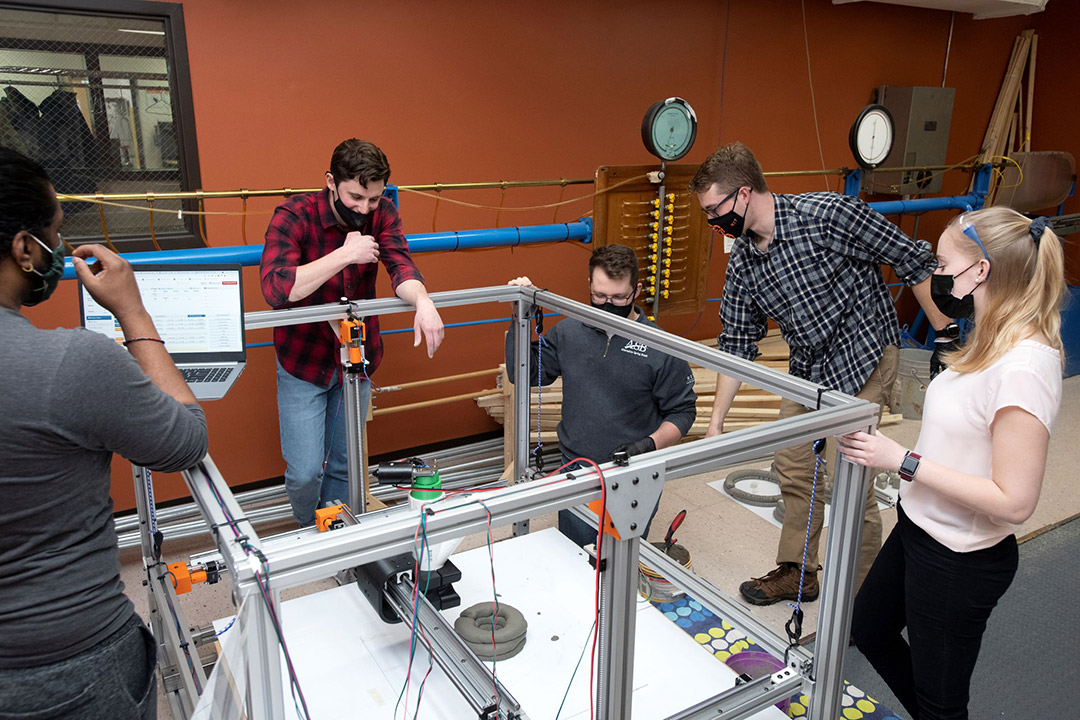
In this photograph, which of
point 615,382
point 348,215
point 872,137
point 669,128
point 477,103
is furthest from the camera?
point 477,103

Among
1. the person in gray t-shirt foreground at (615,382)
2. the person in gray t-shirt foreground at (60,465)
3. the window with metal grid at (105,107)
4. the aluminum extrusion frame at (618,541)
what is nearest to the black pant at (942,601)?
the aluminum extrusion frame at (618,541)

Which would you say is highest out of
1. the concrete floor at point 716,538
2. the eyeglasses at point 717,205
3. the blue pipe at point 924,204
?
the eyeglasses at point 717,205

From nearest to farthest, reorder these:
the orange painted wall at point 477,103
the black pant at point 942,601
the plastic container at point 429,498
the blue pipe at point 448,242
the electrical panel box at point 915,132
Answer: the black pant at point 942,601 < the plastic container at point 429,498 < the blue pipe at point 448,242 < the orange painted wall at point 477,103 < the electrical panel box at point 915,132

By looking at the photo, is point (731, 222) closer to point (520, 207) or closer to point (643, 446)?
point (643, 446)

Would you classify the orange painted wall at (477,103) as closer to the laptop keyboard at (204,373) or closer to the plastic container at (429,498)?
the laptop keyboard at (204,373)

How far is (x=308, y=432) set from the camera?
2.46m

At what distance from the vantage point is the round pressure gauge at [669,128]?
2.98 metres

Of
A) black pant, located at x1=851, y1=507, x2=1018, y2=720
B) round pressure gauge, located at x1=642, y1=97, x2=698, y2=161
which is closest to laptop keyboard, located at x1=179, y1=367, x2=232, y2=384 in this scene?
black pant, located at x1=851, y1=507, x2=1018, y2=720

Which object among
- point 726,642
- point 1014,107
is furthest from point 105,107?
point 1014,107

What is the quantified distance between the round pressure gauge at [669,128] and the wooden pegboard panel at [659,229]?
123mm

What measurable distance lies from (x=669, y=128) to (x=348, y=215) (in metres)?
1.43

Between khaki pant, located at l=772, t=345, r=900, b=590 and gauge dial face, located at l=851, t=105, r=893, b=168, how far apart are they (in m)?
1.60

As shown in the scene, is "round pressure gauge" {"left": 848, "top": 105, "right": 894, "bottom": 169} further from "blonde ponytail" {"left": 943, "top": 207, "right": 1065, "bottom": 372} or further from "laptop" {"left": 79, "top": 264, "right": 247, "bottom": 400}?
"laptop" {"left": 79, "top": 264, "right": 247, "bottom": 400}

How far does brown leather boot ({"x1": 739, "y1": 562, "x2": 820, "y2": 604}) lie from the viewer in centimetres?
281
